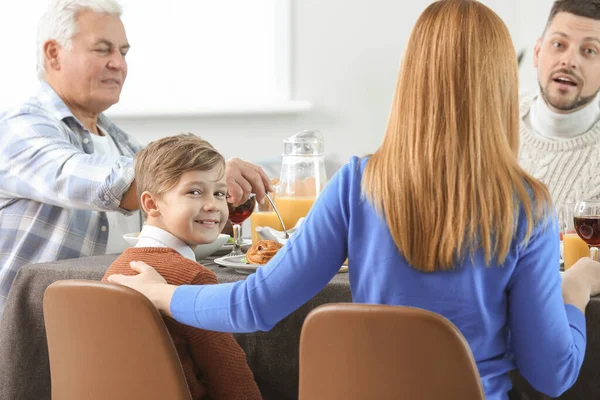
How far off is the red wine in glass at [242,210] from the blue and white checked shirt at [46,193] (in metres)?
0.30

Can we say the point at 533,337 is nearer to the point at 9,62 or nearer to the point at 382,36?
the point at 382,36

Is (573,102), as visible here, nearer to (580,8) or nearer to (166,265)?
(580,8)

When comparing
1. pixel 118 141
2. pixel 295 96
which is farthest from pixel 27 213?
pixel 295 96

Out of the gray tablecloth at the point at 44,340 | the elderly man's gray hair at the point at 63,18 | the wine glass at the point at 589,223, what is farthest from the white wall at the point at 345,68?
the wine glass at the point at 589,223

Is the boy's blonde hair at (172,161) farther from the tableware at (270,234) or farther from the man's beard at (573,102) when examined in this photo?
the man's beard at (573,102)

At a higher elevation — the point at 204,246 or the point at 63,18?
the point at 63,18

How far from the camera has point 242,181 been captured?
5.56ft

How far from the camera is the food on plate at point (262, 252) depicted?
5.07 feet

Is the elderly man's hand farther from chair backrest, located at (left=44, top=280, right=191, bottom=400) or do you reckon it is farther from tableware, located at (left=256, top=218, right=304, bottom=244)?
chair backrest, located at (left=44, top=280, right=191, bottom=400)

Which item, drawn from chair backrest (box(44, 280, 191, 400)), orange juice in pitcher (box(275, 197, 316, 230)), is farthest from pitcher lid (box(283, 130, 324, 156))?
chair backrest (box(44, 280, 191, 400))

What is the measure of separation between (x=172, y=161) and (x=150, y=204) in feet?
0.36

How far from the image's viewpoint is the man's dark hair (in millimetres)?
2553

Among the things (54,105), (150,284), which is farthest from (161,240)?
(54,105)

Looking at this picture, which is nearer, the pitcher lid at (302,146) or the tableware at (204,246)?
the tableware at (204,246)
